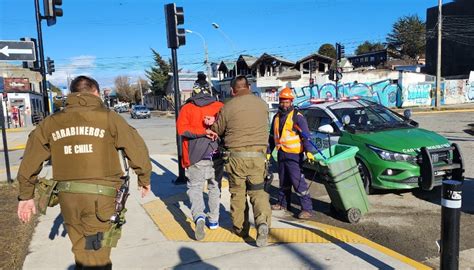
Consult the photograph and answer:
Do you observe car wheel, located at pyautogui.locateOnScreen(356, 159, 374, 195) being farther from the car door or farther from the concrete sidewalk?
A: the concrete sidewalk

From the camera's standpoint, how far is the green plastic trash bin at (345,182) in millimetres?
5191

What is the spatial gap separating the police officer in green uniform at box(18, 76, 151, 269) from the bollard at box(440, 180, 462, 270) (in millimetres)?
2408

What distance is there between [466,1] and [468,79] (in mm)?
18638

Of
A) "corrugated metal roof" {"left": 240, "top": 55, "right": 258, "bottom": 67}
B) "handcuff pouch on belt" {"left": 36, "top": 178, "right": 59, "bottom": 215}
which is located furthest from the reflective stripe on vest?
"corrugated metal roof" {"left": 240, "top": 55, "right": 258, "bottom": 67}

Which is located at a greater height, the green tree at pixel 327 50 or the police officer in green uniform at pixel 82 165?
the green tree at pixel 327 50

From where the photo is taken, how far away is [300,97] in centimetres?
4081

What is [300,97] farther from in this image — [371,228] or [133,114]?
[371,228]

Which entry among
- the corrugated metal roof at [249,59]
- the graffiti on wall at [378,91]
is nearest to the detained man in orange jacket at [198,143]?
the graffiti on wall at [378,91]

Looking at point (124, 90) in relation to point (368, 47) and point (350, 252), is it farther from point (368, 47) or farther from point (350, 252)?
point (350, 252)

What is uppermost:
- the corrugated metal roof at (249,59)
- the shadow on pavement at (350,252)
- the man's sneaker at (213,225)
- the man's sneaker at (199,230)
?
the corrugated metal roof at (249,59)

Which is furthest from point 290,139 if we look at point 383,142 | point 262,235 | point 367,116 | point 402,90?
point 402,90

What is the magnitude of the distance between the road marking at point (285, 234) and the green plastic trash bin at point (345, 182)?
378 millimetres

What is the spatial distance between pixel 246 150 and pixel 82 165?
1.93 meters

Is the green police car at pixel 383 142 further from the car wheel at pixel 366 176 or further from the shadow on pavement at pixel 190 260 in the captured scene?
the shadow on pavement at pixel 190 260
